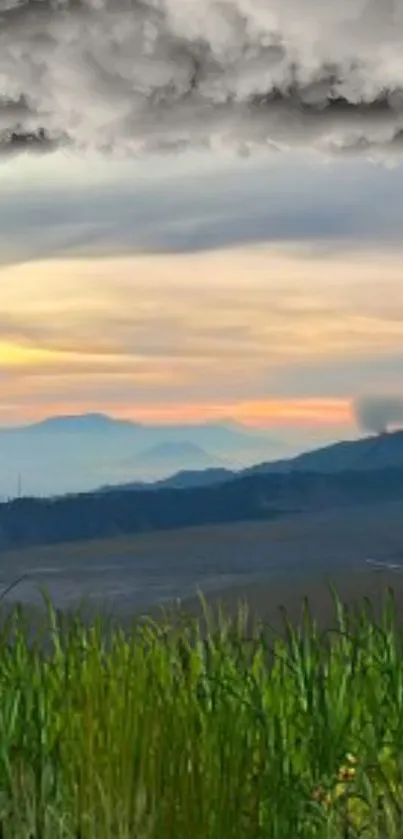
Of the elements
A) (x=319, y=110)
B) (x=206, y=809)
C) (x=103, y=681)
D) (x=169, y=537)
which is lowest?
(x=206, y=809)

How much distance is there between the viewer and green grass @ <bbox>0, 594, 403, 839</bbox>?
482 centimetres

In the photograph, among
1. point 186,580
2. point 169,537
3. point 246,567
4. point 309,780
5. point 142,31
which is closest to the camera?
point 309,780

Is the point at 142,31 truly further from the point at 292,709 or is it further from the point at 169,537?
the point at 169,537

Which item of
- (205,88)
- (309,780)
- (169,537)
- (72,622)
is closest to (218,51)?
(205,88)

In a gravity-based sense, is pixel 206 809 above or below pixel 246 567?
below

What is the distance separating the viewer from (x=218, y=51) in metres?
7.45

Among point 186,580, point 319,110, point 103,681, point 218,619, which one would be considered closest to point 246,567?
point 186,580

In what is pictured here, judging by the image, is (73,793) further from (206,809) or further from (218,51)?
(218,51)

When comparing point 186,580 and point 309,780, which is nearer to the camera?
point 309,780

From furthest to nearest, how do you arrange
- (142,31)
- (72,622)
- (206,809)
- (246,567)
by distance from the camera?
1. (246,567)
2. (142,31)
3. (72,622)
4. (206,809)

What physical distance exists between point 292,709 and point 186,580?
9.38ft

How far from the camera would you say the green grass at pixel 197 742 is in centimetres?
482

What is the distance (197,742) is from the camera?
4.93 meters

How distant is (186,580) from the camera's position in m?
8.21
